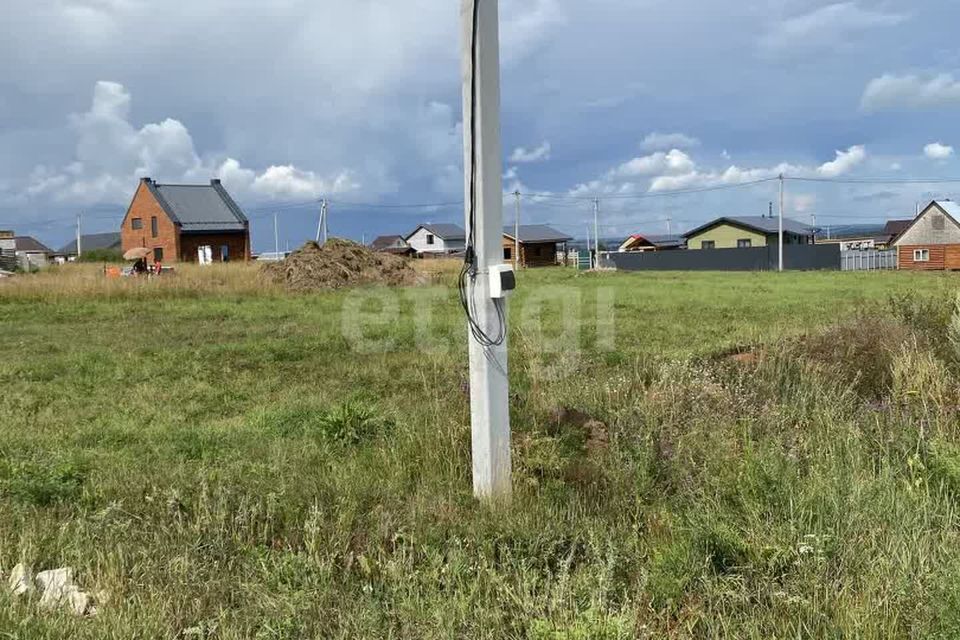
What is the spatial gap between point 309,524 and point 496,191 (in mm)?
1738

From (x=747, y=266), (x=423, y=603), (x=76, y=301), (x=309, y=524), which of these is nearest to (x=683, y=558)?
(x=423, y=603)

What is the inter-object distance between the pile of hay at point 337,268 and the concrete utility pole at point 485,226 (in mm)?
20125

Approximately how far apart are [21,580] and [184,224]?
55.4 m

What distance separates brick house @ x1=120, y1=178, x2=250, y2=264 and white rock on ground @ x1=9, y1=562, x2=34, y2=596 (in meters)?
52.8

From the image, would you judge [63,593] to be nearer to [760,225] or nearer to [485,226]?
[485,226]

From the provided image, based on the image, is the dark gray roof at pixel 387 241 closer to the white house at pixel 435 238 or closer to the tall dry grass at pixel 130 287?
the white house at pixel 435 238

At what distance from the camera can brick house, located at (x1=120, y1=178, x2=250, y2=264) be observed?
5294 cm

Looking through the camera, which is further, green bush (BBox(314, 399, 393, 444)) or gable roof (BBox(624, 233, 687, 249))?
gable roof (BBox(624, 233, 687, 249))

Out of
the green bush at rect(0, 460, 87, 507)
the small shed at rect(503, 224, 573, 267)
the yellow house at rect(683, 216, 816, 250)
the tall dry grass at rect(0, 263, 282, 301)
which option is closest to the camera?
the green bush at rect(0, 460, 87, 507)

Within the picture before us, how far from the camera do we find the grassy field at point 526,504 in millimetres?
2322

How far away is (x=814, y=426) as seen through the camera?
416cm

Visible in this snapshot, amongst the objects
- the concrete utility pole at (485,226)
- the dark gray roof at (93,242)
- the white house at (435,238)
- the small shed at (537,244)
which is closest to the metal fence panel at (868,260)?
the small shed at (537,244)

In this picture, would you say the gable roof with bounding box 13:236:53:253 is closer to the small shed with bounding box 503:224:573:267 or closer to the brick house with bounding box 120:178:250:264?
the brick house with bounding box 120:178:250:264

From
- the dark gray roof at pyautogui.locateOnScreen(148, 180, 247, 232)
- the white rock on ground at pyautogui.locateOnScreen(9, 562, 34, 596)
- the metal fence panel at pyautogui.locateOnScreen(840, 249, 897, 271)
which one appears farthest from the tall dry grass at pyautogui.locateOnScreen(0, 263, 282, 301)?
the metal fence panel at pyautogui.locateOnScreen(840, 249, 897, 271)
